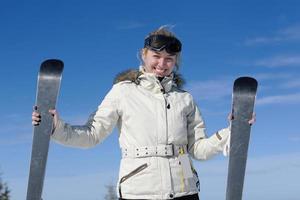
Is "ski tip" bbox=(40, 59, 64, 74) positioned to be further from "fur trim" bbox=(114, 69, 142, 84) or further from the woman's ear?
the woman's ear

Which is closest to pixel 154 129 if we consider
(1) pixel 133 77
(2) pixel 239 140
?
(1) pixel 133 77

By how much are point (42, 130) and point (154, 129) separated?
3.23 feet

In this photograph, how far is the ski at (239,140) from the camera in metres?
4.59

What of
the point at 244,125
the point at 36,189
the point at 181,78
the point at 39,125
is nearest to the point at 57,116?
the point at 39,125

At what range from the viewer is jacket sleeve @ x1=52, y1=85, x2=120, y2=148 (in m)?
4.35

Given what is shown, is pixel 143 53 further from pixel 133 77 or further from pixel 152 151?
pixel 152 151

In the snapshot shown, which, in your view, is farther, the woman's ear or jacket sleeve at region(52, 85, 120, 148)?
the woman's ear

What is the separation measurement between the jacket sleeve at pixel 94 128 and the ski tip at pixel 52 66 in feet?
1.46

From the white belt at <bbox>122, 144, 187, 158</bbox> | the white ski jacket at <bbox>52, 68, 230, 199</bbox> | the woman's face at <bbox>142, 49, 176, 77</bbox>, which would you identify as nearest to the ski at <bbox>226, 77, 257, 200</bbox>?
the white ski jacket at <bbox>52, 68, 230, 199</bbox>

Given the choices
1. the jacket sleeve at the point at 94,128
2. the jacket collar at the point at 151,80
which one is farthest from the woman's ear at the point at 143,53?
the jacket sleeve at the point at 94,128

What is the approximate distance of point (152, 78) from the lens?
468 centimetres

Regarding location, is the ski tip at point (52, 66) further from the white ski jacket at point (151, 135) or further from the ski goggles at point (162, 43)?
the ski goggles at point (162, 43)

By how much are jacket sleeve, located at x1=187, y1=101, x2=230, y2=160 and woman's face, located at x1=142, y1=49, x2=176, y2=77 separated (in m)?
0.45

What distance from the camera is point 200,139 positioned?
4793mm
